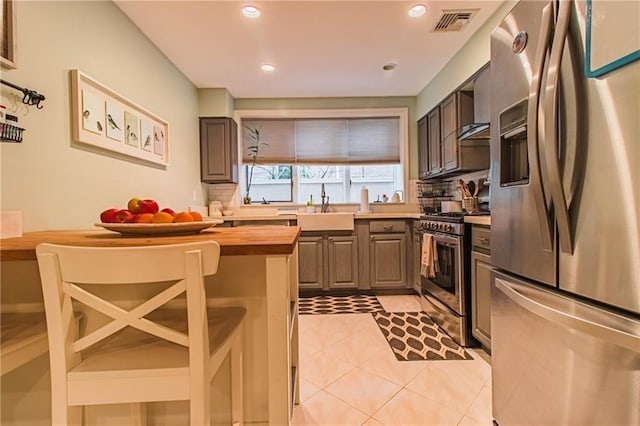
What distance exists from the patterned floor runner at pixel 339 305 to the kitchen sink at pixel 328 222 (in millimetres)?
811

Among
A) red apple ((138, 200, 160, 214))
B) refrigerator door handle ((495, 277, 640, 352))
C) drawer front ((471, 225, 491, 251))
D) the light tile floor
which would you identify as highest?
red apple ((138, 200, 160, 214))

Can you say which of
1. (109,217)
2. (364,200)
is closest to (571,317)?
(109,217)

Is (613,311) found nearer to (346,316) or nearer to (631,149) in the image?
(631,149)

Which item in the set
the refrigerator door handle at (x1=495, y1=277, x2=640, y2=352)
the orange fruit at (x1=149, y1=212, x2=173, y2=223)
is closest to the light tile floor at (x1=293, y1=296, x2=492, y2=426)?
the refrigerator door handle at (x1=495, y1=277, x2=640, y2=352)

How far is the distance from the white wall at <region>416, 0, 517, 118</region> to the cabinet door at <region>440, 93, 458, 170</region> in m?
0.14

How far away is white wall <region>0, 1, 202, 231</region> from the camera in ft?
4.80

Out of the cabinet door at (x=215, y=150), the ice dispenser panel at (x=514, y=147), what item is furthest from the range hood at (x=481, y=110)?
the cabinet door at (x=215, y=150)

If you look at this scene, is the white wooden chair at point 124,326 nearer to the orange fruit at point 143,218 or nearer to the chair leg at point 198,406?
the chair leg at point 198,406

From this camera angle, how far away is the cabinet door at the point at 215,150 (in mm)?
3836

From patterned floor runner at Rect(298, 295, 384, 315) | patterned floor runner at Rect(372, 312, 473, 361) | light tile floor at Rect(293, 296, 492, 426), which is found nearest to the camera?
light tile floor at Rect(293, 296, 492, 426)

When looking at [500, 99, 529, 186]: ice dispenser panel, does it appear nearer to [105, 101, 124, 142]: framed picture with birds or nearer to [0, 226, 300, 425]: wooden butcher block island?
[0, 226, 300, 425]: wooden butcher block island

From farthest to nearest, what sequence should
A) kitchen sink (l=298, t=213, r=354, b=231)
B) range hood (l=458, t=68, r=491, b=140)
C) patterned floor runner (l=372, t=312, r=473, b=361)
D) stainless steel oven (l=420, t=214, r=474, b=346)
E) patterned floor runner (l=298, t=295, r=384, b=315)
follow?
kitchen sink (l=298, t=213, r=354, b=231) → patterned floor runner (l=298, t=295, r=384, b=315) → range hood (l=458, t=68, r=491, b=140) → stainless steel oven (l=420, t=214, r=474, b=346) → patterned floor runner (l=372, t=312, r=473, b=361)

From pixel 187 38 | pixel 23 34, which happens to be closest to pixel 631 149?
pixel 23 34

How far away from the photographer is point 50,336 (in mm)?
779
